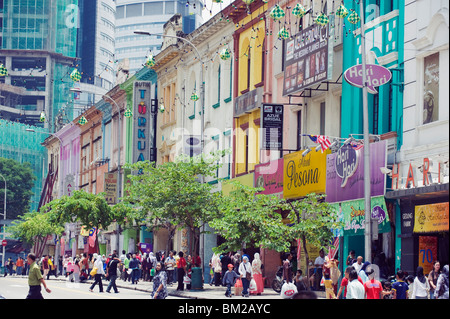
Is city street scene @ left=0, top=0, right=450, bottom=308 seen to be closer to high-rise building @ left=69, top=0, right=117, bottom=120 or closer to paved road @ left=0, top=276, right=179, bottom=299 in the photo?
paved road @ left=0, top=276, right=179, bottom=299

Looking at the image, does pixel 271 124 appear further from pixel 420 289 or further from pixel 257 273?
pixel 420 289

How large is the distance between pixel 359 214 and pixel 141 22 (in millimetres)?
150352

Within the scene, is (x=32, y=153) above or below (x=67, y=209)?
above

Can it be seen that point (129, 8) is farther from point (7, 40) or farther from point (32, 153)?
point (32, 153)

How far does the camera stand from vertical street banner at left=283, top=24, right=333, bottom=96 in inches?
1340

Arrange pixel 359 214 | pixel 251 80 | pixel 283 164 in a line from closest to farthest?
pixel 359 214 < pixel 283 164 < pixel 251 80

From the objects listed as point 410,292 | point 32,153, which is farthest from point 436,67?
point 32,153

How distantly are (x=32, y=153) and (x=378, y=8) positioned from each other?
318ft

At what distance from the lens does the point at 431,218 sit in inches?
1069

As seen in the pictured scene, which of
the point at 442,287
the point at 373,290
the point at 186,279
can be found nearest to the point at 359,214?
the point at 186,279

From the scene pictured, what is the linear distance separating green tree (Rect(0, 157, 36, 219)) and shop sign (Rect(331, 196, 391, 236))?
85246mm
